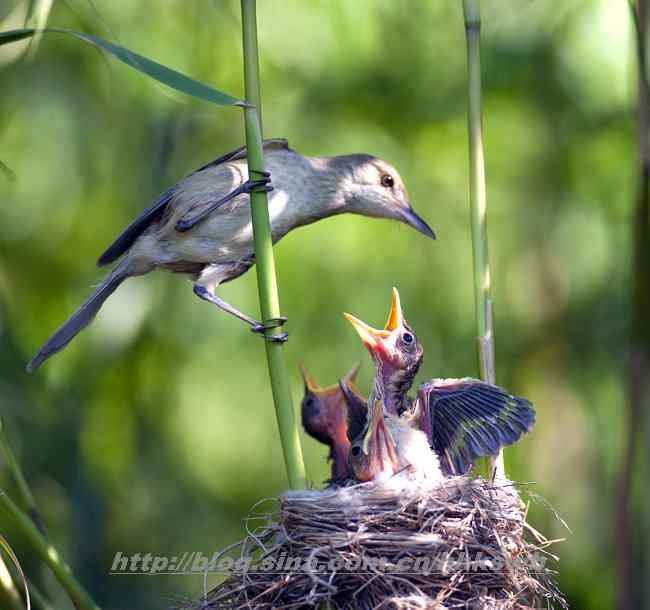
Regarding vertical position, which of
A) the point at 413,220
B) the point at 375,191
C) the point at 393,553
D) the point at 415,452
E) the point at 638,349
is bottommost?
the point at 393,553

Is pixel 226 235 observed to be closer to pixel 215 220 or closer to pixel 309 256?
pixel 215 220

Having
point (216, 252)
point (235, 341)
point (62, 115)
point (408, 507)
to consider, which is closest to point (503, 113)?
point (235, 341)

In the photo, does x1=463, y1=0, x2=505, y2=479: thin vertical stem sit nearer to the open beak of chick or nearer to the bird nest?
the bird nest

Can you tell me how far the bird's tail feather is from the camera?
2974mm

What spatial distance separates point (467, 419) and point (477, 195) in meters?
0.65

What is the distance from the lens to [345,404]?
11.6 ft

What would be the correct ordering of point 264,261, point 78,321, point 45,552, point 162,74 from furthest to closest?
1. point 78,321
2. point 45,552
3. point 264,261
4. point 162,74

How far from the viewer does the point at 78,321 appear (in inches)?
120

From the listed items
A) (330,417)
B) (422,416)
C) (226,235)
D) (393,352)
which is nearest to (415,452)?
(422,416)

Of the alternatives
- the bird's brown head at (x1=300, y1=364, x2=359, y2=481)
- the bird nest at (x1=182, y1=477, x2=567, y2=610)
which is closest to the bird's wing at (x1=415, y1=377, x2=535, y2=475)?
the bird nest at (x1=182, y1=477, x2=567, y2=610)

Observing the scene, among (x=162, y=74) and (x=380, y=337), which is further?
(x=380, y=337)

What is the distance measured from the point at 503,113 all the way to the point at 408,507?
2862 millimetres

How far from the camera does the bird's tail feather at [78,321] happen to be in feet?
9.76

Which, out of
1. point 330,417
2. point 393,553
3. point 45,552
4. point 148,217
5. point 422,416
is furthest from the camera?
point 330,417
